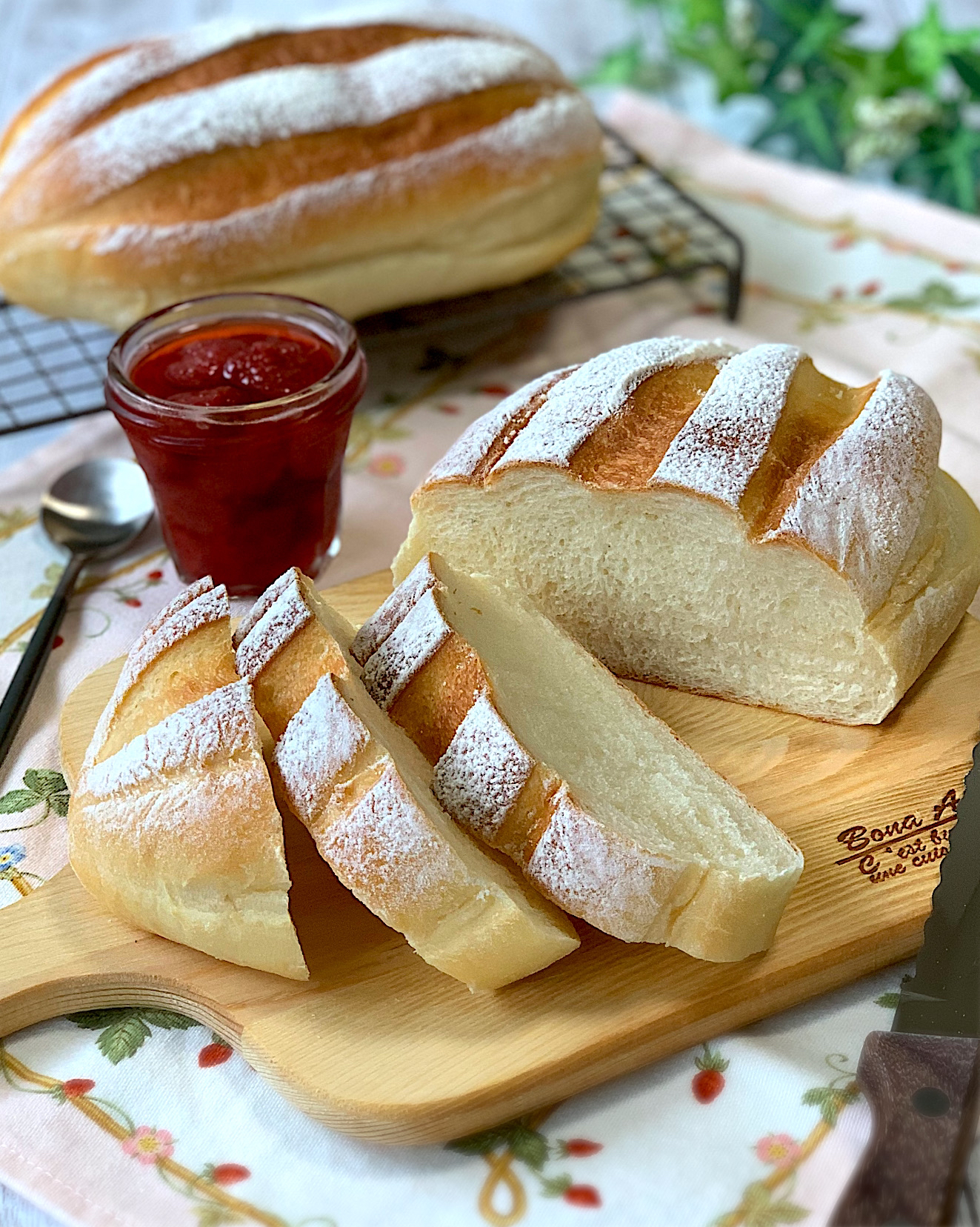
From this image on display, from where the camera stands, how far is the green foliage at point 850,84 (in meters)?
4.29

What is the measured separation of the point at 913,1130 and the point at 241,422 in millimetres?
1797

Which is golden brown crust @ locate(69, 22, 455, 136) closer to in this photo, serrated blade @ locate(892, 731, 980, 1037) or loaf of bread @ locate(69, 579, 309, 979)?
loaf of bread @ locate(69, 579, 309, 979)

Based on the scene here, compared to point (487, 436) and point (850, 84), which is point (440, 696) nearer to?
point (487, 436)

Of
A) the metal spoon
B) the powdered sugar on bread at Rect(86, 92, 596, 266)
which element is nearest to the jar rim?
the powdered sugar on bread at Rect(86, 92, 596, 266)

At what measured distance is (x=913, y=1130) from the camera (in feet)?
5.25

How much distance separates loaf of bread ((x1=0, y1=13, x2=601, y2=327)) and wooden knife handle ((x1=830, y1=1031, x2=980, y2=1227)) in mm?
2397

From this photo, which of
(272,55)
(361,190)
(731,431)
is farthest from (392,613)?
(272,55)

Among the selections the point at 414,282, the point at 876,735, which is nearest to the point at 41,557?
the point at 414,282

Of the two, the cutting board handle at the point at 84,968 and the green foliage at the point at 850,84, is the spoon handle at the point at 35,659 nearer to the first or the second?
the cutting board handle at the point at 84,968

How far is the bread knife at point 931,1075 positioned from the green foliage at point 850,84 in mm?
3058

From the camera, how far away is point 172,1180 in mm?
1802

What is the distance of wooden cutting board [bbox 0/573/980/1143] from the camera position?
181 centimetres

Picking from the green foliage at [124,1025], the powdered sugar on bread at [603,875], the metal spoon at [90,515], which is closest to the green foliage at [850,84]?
the metal spoon at [90,515]

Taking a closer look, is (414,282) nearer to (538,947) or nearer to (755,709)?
(755,709)
